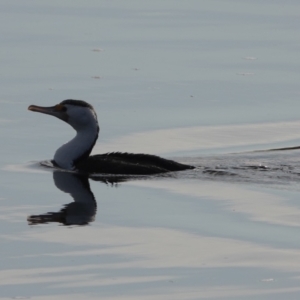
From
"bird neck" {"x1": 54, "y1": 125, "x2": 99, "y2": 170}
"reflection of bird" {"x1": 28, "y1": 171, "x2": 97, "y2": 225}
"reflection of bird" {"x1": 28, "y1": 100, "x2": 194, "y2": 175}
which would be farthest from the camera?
"bird neck" {"x1": 54, "y1": 125, "x2": 99, "y2": 170}

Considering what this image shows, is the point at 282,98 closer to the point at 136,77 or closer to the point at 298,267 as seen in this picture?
the point at 136,77

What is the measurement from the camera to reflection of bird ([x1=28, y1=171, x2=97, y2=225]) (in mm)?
10391

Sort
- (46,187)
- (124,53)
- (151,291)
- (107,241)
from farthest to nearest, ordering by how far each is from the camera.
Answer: (124,53)
(46,187)
(107,241)
(151,291)

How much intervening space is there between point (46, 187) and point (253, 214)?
2588mm

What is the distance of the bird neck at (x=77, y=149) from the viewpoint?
13383 mm

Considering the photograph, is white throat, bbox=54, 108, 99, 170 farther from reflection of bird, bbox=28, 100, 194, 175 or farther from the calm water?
the calm water

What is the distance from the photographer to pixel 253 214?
10609mm

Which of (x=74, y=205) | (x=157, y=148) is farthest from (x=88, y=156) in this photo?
(x=74, y=205)

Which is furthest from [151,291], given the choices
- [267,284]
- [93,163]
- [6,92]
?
[6,92]

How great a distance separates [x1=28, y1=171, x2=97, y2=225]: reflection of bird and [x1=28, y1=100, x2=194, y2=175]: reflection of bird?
0.24 metres

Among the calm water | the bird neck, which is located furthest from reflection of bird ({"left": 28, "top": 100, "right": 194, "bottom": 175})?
the calm water

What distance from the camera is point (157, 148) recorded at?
14.4 meters

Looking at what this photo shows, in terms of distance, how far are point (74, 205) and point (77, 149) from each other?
2.44 metres

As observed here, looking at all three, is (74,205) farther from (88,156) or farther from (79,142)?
(79,142)
